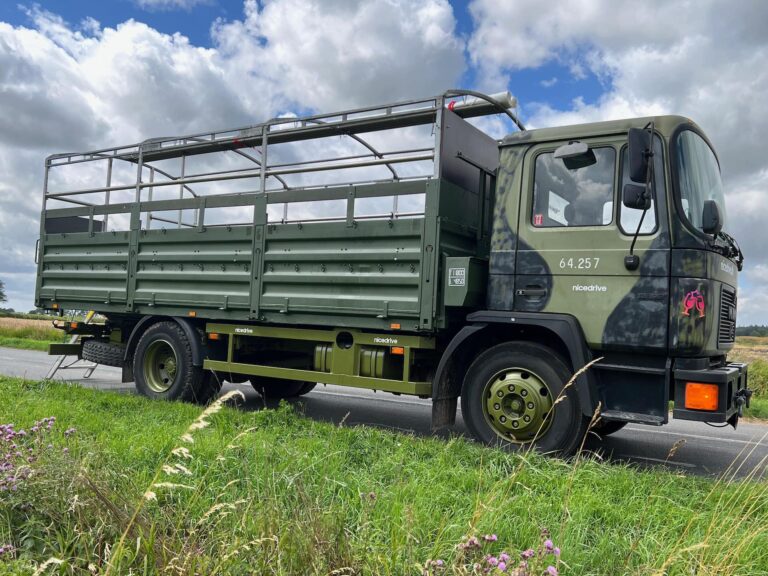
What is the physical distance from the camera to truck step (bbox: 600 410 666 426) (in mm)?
4590

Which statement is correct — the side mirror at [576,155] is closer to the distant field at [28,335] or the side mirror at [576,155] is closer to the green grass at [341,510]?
the green grass at [341,510]

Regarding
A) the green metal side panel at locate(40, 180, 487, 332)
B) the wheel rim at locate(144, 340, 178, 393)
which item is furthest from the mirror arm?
the wheel rim at locate(144, 340, 178, 393)

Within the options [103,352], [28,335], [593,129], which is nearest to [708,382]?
[593,129]

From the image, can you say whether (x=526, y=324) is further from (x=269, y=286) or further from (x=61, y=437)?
(x=61, y=437)

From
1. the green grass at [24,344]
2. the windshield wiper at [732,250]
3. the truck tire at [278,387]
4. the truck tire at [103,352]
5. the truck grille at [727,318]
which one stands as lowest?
the green grass at [24,344]

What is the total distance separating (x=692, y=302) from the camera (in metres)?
4.57

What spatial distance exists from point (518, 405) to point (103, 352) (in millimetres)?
5956

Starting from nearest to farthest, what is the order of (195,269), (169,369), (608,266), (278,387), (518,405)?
(608,266), (518,405), (195,269), (169,369), (278,387)

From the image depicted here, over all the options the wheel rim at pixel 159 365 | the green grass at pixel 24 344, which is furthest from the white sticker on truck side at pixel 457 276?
the green grass at pixel 24 344

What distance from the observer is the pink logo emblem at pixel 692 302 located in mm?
4570

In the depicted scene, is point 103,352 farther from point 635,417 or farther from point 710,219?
point 710,219

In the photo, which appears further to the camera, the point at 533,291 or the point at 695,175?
the point at 533,291

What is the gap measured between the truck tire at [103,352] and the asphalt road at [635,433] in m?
0.79

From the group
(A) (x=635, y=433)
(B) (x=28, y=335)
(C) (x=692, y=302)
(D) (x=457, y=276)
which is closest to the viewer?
(C) (x=692, y=302)
